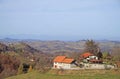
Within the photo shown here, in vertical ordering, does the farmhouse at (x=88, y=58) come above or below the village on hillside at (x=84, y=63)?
above

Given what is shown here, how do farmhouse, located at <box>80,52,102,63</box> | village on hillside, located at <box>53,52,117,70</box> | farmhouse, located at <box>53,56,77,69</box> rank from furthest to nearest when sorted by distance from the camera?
farmhouse, located at <box>80,52,102,63</box>, farmhouse, located at <box>53,56,77,69</box>, village on hillside, located at <box>53,52,117,70</box>

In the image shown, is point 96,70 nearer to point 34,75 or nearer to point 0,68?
point 34,75

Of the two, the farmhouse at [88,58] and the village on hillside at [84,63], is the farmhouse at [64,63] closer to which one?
the village on hillside at [84,63]

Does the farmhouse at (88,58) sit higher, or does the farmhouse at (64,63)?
the farmhouse at (88,58)

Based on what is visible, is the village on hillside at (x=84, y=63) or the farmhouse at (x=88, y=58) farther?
the farmhouse at (x=88, y=58)

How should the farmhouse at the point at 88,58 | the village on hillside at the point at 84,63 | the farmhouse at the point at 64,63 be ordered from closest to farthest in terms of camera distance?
1. the village on hillside at the point at 84,63
2. the farmhouse at the point at 64,63
3. the farmhouse at the point at 88,58

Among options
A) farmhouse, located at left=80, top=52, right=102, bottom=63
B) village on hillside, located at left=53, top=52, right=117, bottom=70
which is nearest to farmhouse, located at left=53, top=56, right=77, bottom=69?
village on hillside, located at left=53, top=52, right=117, bottom=70

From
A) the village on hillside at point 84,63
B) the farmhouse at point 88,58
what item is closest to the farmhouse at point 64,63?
the village on hillside at point 84,63

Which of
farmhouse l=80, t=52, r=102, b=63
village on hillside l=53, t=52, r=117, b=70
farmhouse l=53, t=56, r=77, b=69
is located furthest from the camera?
farmhouse l=80, t=52, r=102, b=63

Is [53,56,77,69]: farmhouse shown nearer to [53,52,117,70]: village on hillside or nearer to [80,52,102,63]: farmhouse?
[53,52,117,70]: village on hillside

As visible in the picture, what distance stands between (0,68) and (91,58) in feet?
49.6

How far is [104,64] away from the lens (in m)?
29.6

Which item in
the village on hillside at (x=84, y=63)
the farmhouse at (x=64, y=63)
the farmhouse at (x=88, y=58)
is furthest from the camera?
the farmhouse at (x=88, y=58)

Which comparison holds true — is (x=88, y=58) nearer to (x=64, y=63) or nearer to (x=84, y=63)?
(x=84, y=63)
